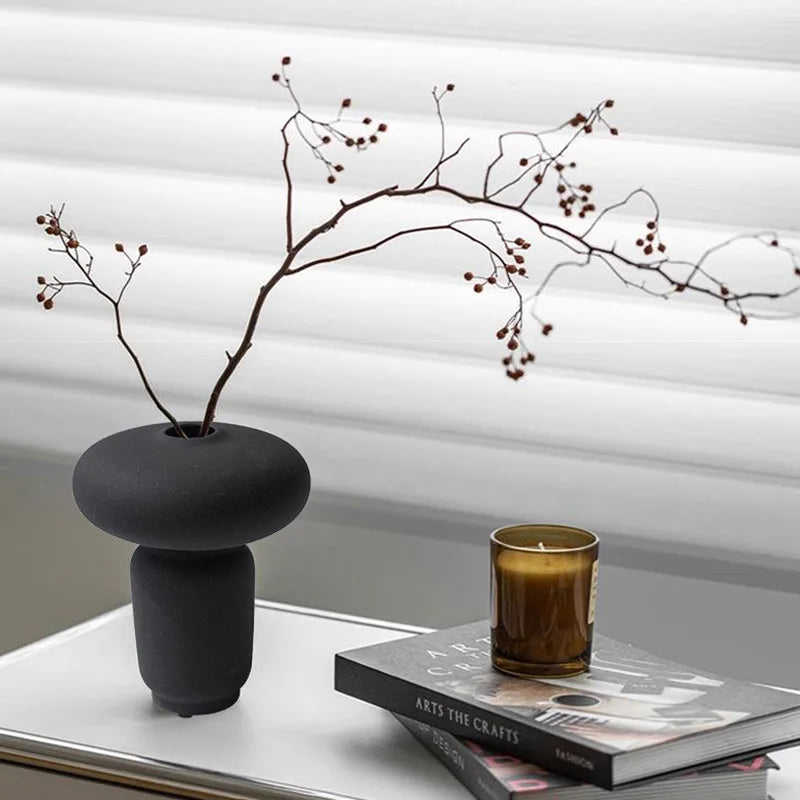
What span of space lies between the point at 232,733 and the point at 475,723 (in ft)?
0.80

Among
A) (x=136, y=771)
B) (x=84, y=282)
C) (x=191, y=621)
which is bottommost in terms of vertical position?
(x=136, y=771)

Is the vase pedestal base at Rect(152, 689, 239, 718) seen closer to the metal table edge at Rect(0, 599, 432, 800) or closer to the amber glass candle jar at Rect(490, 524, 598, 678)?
the metal table edge at Rect(0, 599, 432, 800)

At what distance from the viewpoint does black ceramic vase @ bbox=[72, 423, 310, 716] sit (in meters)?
1.17

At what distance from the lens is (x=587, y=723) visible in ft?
3.57

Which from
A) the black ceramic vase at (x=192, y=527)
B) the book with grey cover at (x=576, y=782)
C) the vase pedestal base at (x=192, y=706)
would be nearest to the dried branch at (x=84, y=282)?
the black ceramic vase at (x=192, y=527)

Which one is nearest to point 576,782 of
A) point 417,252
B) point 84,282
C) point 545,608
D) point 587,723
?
point 587,723

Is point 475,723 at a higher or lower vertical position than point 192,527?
lower

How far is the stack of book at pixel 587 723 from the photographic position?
1.05 m

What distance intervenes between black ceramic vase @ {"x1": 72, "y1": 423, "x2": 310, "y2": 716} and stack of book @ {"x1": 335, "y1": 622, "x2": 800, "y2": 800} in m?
0.12

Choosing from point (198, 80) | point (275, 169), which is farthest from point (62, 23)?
point (275, 169)

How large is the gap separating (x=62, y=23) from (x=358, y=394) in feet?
1.84

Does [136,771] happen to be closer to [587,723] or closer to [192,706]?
[192,706]

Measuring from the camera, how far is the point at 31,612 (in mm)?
1752

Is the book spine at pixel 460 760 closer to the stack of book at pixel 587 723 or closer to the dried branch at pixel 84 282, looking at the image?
the stack of book at pixel 587 723
